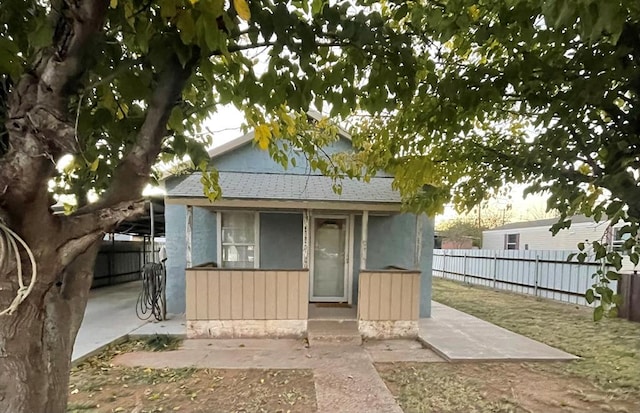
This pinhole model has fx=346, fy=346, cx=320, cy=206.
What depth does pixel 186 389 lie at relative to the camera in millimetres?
4215

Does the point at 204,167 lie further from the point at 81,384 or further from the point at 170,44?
the point at 81,384

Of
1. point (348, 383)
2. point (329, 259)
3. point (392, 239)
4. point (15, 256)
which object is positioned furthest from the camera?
point (392, 239)

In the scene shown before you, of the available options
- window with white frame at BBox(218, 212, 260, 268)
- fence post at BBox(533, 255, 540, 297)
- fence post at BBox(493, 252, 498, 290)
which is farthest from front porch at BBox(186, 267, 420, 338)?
fence post at BBox(493, 252, 498, 290)

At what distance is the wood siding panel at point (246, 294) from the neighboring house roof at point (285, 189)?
4.69 feet

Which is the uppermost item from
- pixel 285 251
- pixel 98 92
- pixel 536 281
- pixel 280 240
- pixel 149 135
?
pixel 98 92

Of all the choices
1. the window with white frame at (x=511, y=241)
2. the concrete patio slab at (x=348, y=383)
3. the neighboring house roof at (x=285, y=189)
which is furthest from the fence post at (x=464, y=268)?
the concrete patio slab at (x=348, y=383)

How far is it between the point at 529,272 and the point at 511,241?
11.2m

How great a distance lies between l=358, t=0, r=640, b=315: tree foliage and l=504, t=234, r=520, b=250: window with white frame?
22001 millimetres

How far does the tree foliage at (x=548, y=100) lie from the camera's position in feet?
5.45

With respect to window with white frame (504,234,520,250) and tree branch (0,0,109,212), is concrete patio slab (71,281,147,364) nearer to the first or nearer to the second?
tree branch (0,0,109,212)

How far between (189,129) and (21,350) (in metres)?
1.89

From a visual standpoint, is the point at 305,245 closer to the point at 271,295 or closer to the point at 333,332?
the point at 271,295

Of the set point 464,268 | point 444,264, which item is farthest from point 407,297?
point 444,264

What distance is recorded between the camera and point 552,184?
86.4 inches
